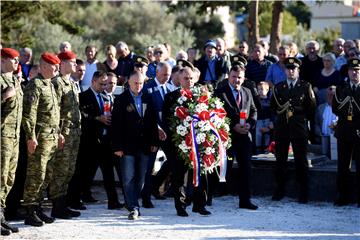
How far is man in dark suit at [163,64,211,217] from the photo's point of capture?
10188 millimetres

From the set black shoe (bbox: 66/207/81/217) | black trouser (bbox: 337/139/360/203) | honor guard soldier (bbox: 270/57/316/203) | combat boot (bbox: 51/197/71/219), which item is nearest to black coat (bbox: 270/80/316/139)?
honor guard soldier (bbox: 270/57/316/203)

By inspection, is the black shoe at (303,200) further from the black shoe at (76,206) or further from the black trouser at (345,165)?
the black shoe at (76,206)

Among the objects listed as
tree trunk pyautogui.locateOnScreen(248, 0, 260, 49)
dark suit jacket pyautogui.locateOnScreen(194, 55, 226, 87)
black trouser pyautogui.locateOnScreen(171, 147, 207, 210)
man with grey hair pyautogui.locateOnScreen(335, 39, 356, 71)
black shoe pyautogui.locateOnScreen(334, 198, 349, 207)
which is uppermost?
tree trunk pyautogui.locateOnScreen(248, 0, 260, 49)

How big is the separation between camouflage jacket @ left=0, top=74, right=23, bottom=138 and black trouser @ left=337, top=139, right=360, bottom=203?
187 inches

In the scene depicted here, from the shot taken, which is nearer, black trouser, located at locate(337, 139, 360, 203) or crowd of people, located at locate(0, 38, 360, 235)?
crowd of people, located at locate(0, 38, 360, 235)

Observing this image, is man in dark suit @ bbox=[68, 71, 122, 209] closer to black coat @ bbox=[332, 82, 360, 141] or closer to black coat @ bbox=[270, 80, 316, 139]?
black coat @ bbox=[270, 80, 316, 139]

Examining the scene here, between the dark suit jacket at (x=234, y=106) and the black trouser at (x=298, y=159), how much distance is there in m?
0.80

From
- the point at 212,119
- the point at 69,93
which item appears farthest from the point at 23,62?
the point at 212,119

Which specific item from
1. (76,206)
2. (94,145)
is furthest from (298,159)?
(76,206)

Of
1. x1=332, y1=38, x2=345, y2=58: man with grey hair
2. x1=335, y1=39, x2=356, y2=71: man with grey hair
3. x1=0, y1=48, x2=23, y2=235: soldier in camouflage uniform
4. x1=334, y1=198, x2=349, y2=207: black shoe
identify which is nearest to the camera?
x1=0, y1=48, x2=23, y2=235: soldier in camouflage uniform

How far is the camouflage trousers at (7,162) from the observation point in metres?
8.76

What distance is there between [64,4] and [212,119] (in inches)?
1045

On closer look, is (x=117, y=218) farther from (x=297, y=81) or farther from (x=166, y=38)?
(x=166, y=38)

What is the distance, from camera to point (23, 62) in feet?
46.6
